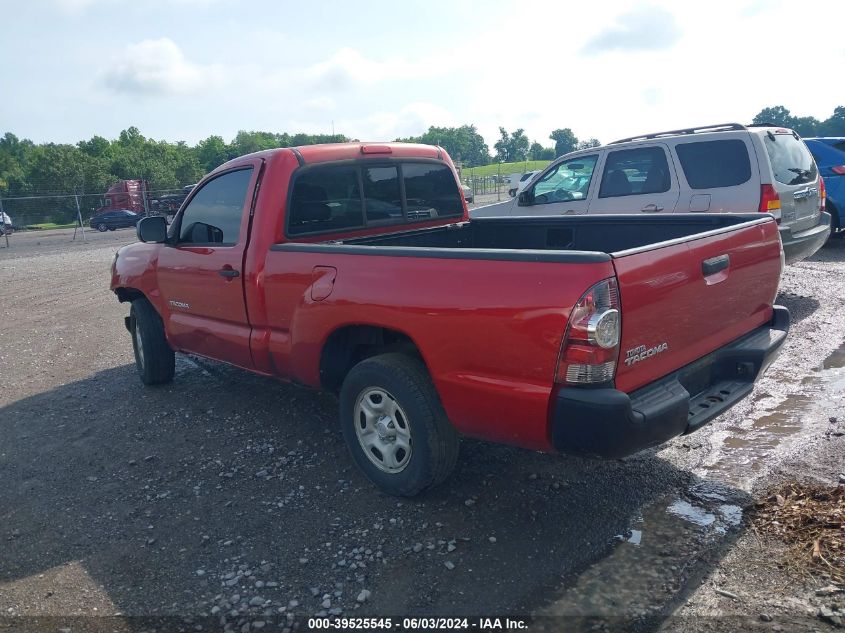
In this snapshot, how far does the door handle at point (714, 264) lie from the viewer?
131 inches

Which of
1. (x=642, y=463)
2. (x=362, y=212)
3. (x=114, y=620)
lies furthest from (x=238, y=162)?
(x=642, y=463)

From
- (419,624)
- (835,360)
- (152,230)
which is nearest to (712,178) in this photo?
(835,360)

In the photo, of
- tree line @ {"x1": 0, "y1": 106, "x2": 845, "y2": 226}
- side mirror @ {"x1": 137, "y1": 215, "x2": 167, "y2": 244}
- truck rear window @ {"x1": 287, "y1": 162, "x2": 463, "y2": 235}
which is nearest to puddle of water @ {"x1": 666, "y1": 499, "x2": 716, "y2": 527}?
truck rear window @ {"x1": 287, "y1": 162, "x2": 463, "y2": 235}

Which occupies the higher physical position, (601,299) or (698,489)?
(601,299)

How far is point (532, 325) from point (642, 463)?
1669 millimetres

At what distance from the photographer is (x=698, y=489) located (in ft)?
12.1

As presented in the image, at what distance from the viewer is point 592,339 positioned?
2771 millimetres

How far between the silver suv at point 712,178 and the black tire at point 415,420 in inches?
164

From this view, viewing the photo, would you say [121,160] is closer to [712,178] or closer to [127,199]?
[127,199]

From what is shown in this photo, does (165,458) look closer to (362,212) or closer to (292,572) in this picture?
(292,572)

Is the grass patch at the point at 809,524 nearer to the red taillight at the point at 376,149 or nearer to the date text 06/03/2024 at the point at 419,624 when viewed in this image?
the date text 06/03/2024 at the point at 419,624

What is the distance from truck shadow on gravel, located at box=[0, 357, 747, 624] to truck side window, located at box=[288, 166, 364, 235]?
1468 millimetres

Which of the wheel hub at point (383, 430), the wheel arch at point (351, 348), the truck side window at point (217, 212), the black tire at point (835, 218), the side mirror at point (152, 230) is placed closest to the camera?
the wheel hub at point (383, 430)

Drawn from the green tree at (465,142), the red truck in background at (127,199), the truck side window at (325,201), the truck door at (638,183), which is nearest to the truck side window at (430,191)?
the truck side window at (325,201)
